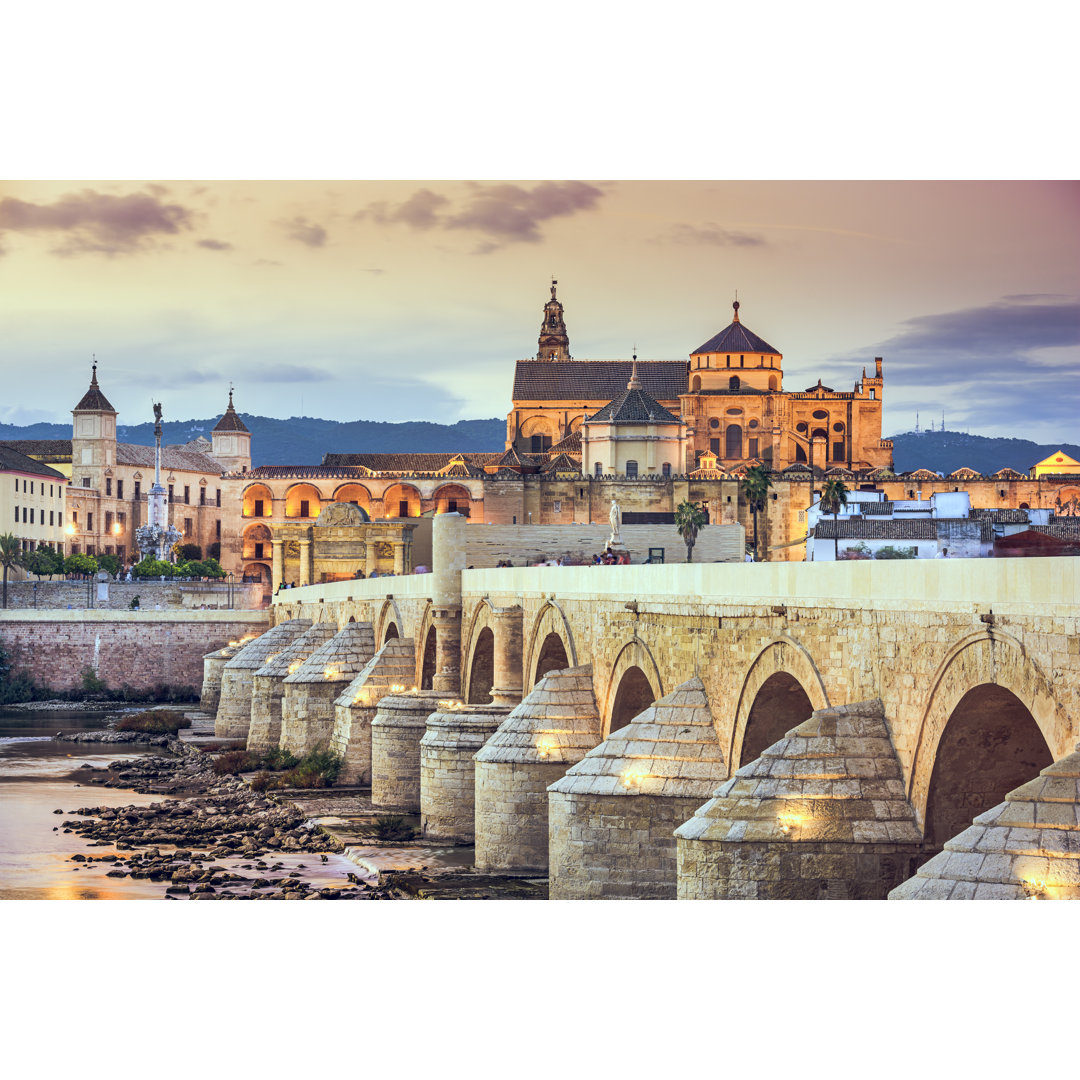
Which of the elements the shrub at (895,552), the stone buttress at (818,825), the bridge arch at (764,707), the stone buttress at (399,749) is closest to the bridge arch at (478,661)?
the stone buttress at (399,749)

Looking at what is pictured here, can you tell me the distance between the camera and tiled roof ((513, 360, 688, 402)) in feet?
346

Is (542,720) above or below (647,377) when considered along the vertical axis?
below

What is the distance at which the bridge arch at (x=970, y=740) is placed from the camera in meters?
11.0

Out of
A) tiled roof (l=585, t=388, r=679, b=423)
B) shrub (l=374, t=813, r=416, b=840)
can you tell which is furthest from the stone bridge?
tiled roof (l=585, t=388, r=679, b=423)

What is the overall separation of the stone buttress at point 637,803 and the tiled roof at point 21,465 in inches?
2971

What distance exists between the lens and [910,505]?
54.9m

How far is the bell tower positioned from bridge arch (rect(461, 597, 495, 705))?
3588 inches

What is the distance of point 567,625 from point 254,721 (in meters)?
18.4

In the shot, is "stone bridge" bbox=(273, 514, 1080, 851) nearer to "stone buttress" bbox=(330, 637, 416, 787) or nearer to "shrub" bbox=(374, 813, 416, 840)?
"shrub" bbox=(374, 813, 416, 840)

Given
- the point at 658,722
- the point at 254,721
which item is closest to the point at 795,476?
the point at 254,721

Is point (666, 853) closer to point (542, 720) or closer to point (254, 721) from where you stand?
point (542, 720)

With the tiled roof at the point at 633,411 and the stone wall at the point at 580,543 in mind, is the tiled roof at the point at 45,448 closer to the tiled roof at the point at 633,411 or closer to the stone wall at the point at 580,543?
the tiled roof at the point at 633,411

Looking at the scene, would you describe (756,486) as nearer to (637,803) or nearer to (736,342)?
(736,342)

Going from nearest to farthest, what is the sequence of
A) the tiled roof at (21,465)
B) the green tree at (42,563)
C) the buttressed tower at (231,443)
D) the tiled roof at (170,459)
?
the green tree at (42,563) → the tiled roof at (21,465) → the tiled roof at (170,459) → the buttressed tower at (231,443)
